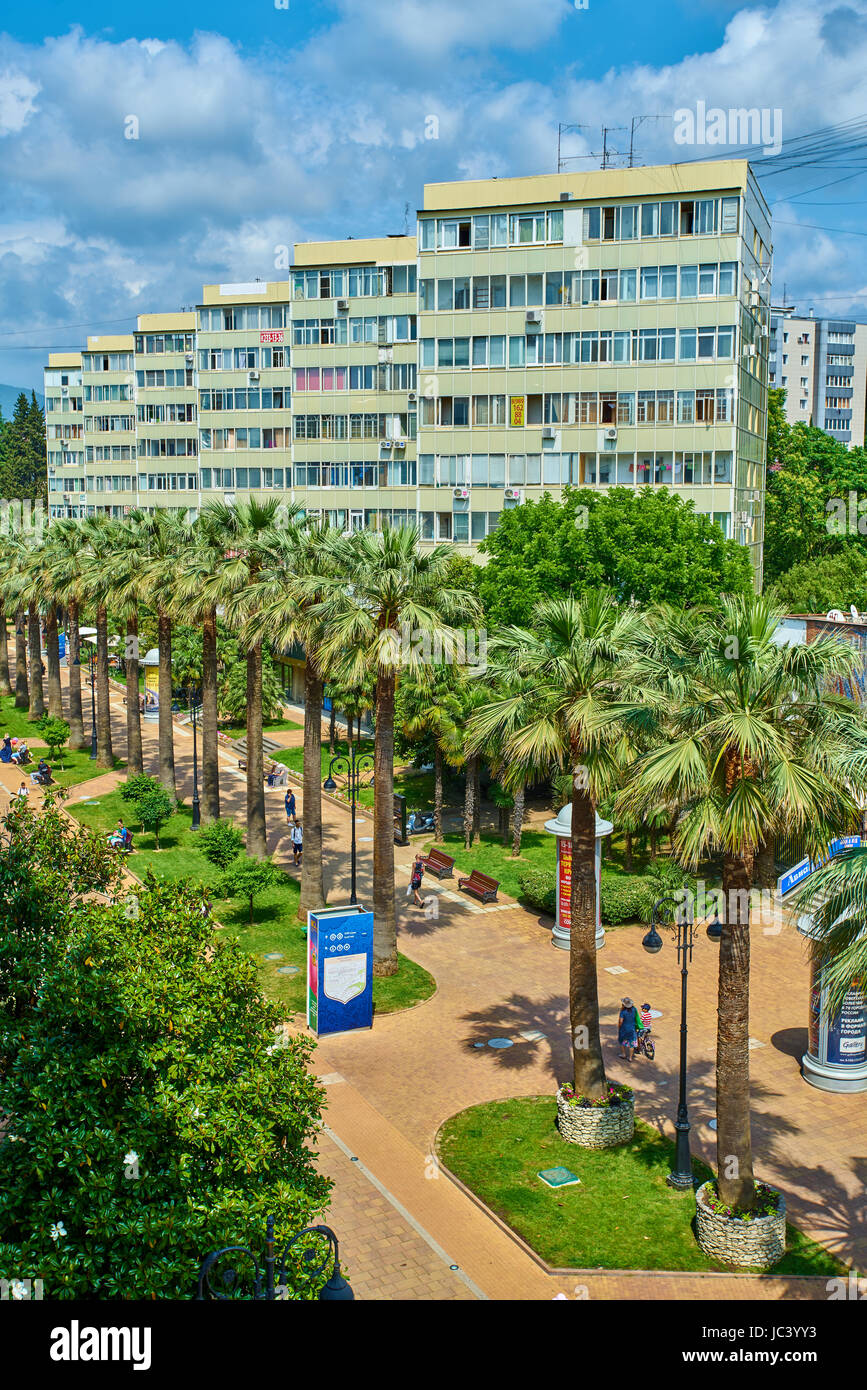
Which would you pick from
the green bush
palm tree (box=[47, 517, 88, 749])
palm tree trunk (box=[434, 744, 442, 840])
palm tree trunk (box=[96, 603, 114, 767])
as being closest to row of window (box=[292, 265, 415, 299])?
palm tree (box=[47, 517, 88, 749])

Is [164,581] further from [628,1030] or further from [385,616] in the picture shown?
[628,1030]

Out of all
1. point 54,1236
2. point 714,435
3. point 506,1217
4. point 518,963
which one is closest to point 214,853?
point 518,963

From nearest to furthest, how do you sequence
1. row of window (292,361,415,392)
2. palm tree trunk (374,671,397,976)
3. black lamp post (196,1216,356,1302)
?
black lamp post (196,1216,356,1302) → palm tree trunk (374,671,397,976) → row of window (292,361,415,392)

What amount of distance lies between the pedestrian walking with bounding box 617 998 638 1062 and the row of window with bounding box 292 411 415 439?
4531cm

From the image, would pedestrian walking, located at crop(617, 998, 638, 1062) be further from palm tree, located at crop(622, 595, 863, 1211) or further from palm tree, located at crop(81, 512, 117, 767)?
palm tree, located at crop(81, 512, 117, 767)

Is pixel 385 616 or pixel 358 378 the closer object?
pixel 385 616

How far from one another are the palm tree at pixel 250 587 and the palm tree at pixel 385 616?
20.7 feet

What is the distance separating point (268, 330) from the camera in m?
73.8

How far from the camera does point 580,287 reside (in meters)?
54.6

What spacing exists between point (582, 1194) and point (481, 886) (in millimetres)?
17385

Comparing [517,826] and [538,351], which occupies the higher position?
[538,351]

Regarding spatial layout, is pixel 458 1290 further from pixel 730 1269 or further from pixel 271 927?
pixel 271 927

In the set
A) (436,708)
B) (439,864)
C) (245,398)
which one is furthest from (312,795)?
(245,398)

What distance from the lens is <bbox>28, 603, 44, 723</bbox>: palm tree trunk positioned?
67.1 m
